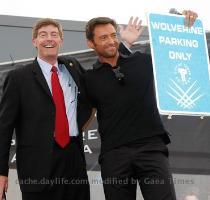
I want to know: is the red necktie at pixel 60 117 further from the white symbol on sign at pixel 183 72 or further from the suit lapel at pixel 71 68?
the white symbol on sign at pixel 183 72

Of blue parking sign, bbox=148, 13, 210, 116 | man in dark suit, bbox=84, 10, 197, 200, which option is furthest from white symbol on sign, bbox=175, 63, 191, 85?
man in dark suit, bbox=84, 10, 197, 200

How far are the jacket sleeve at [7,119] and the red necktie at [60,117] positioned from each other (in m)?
0.19

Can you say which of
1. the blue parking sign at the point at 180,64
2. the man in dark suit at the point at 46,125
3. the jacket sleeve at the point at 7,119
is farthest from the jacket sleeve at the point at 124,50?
the jacket sleeve at the point at 7,119

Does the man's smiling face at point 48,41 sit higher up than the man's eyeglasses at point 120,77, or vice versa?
the man's smiling face at point 48,41

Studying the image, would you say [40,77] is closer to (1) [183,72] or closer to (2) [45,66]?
(2) [45,66]

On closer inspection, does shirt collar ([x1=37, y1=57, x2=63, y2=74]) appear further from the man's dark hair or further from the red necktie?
the man's dark hair

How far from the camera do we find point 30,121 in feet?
9.27

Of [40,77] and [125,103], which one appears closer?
[125,103]

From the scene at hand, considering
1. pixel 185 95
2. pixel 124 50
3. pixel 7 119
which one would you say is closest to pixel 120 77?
pixel 124 50

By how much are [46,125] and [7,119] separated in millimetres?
204

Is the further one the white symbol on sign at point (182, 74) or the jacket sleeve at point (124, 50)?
the white symbol on sign at point (182, 74)

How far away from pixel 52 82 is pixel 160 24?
0.68 metres

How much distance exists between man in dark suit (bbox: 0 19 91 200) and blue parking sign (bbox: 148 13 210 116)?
1.44ft

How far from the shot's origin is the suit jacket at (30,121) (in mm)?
2779
